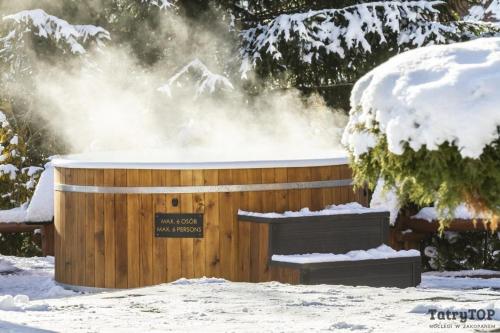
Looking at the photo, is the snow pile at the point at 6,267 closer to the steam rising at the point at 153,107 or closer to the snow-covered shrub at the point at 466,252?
the steam rising at the point at 153,107

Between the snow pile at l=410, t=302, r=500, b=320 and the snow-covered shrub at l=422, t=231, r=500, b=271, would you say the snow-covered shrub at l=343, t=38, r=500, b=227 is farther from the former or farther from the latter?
the snow-covered shrub at l=422, t=231, r=500, b=271

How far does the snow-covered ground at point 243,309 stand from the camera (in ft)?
15.0

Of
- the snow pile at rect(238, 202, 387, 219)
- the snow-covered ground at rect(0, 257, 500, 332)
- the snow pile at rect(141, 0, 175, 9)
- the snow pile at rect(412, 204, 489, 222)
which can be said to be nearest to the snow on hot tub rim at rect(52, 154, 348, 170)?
the snow pile at rect(238, 202, 387, 219)

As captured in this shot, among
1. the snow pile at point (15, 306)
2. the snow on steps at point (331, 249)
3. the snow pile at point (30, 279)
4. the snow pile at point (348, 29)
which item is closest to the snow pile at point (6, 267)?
the snow pile at point (30, 279)

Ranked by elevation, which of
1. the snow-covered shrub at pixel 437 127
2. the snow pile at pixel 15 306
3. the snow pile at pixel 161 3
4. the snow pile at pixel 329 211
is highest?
the snow pile at pixel 161 3

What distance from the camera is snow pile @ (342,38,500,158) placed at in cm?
357

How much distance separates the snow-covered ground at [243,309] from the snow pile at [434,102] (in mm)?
1069

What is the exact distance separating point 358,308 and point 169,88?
7.70 meters

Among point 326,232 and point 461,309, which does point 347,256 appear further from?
point 461,309

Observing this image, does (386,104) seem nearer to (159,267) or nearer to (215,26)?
(159,267)

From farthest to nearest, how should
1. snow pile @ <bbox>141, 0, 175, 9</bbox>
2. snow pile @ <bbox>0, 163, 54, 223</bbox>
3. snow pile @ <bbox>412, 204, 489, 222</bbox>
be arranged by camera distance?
snow pile @ <bbox>141, 0, 175, 9</bbox>, snow pile @ <bbox>0, 163, 54, 223</bbox>, snow pile @ <bbox>412, 204, 489, 222</bbox>

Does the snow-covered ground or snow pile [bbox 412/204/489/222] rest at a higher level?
snow pile [bbox 412/204/489/222]

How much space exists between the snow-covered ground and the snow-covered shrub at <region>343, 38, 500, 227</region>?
85cm

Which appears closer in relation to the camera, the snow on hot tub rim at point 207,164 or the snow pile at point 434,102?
the snow pile at point 434,102
